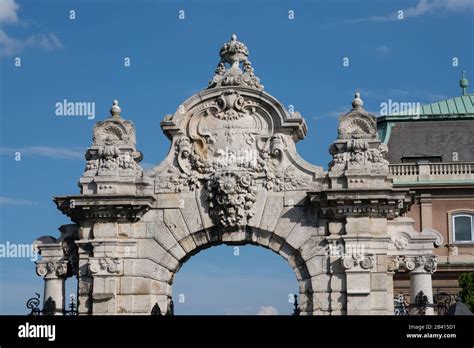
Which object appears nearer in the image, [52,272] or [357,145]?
A: [357,145]

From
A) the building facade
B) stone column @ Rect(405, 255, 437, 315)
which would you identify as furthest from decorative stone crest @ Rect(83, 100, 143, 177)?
the building facade

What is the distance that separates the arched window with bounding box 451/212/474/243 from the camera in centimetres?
4659

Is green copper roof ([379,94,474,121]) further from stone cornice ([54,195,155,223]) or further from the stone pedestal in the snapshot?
stone cornice ([54,195,155,223])

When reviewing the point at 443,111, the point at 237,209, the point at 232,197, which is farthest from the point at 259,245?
the point at 443,111

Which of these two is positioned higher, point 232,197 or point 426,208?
point 426,208

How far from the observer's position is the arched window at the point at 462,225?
153 ft

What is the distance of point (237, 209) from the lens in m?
27.3

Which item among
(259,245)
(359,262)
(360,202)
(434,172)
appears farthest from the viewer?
(434,172)

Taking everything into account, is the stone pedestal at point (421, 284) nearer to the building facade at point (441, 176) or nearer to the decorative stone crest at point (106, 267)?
the decorative stone crest at point (106, 267)

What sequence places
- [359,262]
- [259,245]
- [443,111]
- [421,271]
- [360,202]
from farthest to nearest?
[443,111]
[259,245]
[421,271]
[360,202]
[359,262]

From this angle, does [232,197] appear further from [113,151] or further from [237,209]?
[113,151]

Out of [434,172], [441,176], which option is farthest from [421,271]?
[434,172]

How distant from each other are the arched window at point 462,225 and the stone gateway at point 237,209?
64.0ft

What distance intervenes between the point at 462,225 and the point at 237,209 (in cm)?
2131
